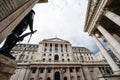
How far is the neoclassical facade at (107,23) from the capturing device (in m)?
8.91

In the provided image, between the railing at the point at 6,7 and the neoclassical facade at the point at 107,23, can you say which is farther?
the neoclassical facade at the point at 107,23

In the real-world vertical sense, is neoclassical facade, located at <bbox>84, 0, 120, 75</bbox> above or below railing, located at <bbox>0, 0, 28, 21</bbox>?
below

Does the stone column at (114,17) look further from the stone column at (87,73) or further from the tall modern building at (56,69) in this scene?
the stone column at (87,73)

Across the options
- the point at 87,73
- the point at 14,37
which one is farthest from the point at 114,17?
the point at 87,73

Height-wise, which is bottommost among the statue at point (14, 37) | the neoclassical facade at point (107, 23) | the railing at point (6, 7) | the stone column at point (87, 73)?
the stone column at point (87, 73)

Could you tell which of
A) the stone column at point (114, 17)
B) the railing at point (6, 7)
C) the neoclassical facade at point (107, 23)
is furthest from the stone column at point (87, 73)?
the railing at point (6, 7)

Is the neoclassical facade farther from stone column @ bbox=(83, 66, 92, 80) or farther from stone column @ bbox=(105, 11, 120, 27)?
stone column @ bbox=(83, 66, 92, 80)

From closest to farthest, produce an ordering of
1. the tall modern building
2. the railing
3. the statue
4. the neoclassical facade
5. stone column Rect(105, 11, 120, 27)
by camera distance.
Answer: the railing, the statue, stone column Rect(105, 11, 120, 27), the neoclassical facade, the tall modern building

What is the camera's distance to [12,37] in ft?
8.98

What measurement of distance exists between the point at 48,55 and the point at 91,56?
89.6 ft

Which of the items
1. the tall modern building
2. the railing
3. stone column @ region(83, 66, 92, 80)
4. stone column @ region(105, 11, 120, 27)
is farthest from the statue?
stone column @ region(83, 66, 92, 80)

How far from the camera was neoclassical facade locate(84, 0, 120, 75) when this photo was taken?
29.2ft

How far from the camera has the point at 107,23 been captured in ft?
43.0

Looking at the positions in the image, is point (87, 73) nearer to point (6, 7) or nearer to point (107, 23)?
point (107, 23)
